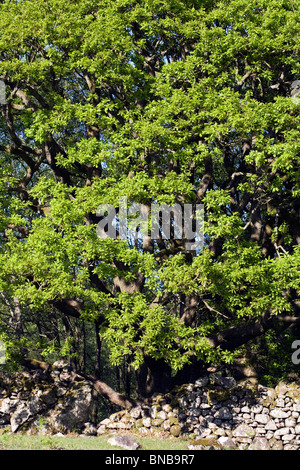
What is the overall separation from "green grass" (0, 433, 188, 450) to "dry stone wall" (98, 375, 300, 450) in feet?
2.54

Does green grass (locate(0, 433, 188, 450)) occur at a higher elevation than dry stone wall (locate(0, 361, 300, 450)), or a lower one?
lower

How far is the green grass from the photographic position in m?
14.3

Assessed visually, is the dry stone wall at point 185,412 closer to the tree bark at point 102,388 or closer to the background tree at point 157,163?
the tree bark at point 102,388

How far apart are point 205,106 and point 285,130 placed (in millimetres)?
3231

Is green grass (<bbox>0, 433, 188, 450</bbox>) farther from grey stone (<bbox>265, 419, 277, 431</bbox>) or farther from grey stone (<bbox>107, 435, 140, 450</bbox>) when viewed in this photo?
grey stone (<bbox>265, 419, 277, 431</bbox>)

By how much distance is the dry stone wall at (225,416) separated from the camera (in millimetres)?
18812

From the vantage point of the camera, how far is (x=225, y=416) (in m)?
19.5

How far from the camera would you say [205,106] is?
19.0 metres

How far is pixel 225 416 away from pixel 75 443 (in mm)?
6585

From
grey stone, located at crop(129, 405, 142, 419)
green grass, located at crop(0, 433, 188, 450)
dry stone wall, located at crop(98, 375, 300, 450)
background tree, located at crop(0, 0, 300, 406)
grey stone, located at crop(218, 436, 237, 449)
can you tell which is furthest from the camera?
grey stone, located at crop(129, 405, 142, 419)

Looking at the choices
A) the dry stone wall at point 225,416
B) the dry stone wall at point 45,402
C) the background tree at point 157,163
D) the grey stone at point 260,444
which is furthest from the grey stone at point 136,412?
the grey stone at point 260,444

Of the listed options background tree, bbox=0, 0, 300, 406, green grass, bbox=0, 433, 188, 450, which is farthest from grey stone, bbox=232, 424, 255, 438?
background tree, bbox=0, 0, 300, 406

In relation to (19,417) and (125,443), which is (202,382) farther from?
(19,417)
